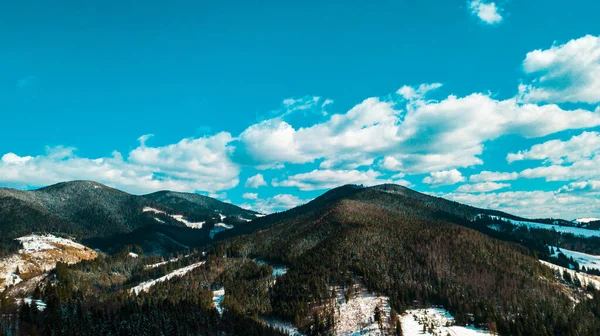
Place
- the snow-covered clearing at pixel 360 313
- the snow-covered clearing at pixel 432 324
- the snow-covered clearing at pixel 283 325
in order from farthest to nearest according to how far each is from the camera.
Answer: the snow-covered clearing at pixel 283 325
the snow-covered clearing at pixel 360 313
the snow-covered clearing at pixel 432 324

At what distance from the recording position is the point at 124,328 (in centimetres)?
14675

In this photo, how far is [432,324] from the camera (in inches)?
5792

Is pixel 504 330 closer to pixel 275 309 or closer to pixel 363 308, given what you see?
pixel 363 308

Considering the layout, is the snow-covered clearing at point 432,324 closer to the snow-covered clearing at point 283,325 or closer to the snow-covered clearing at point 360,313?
the snow-covered clearing at point 360,313

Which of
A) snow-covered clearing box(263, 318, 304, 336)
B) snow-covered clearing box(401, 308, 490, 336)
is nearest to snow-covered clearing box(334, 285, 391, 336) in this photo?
snow-covered clearing box(401, 308, 490, 336)

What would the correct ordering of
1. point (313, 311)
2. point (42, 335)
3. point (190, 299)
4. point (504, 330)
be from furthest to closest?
point (190, 299) < point (313, 311) < point (504, 330) < point (42, 335)

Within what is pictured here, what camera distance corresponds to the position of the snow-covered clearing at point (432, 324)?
142m

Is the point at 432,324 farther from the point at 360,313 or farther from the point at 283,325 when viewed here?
the point at 283,325

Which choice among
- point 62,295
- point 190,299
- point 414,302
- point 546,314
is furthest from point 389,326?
point 62,295

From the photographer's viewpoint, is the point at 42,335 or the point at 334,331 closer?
the point at 42,335

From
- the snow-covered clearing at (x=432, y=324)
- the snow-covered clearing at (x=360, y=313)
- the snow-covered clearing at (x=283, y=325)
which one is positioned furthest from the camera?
the snow-covered clearing at (x=283, y=325)

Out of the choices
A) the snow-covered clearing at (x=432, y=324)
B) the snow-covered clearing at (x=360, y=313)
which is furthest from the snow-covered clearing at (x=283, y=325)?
the snow-covered clearing at (x=432, y=324)

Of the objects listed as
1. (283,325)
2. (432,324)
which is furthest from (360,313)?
(283,325)

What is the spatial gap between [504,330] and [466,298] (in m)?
32.6
